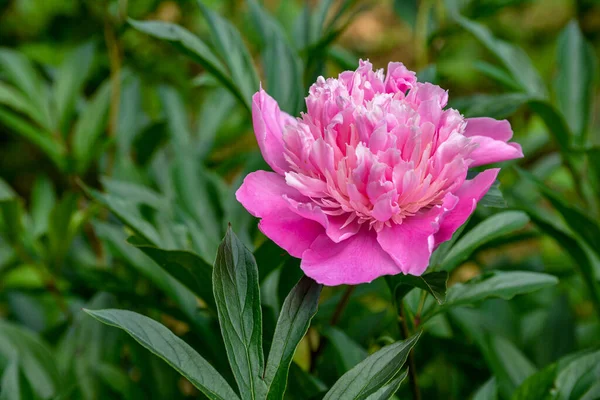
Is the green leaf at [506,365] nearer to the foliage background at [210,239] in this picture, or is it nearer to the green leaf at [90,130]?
the foliage background at [210,239]

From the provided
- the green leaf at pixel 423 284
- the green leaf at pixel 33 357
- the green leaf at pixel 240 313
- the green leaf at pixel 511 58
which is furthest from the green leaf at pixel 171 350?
the green leaf at pixel 511 58

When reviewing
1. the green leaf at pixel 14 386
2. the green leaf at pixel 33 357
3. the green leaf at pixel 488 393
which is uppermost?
the green leaf at pixel 488 393

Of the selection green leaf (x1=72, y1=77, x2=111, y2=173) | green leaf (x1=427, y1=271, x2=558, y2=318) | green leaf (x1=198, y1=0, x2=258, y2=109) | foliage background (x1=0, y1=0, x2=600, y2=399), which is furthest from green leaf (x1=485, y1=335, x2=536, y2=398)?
green leaf (x1=72, y1=77, x2=111, y2=173)

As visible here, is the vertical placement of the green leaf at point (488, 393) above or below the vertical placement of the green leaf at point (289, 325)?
below

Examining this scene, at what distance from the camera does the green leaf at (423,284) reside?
390 millimetres

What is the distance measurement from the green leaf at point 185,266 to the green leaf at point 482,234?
0.62 ft

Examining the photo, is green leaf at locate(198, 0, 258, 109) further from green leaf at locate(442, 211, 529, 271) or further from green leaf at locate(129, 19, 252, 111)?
green leaf at locate(442, 211, 529, 271)

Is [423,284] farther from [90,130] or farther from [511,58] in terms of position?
[90,130]

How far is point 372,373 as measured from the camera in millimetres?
409

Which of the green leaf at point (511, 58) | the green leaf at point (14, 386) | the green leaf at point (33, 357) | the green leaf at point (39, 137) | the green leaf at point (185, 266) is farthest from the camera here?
the green leaf at point (39, 137)

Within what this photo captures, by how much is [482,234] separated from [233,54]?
1.06 feet

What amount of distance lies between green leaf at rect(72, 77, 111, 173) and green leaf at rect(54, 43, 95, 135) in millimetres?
24

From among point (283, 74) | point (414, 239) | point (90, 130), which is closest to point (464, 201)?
point (414, 239)

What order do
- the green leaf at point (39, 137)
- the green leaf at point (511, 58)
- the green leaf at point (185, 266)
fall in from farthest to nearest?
the green leaf at point (39, 137) → the green leaf at point (511, 58) → the green leaf at point (185, 266)
